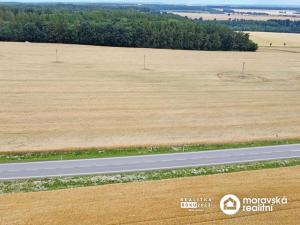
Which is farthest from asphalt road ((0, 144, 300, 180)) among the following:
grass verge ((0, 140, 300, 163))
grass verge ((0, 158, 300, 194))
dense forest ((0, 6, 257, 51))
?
dense forest ((0, 6, 257, 51))

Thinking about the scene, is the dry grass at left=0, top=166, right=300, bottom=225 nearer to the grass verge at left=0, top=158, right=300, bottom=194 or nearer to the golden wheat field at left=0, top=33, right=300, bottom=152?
the grass verge at left=0, top=158, right=300, bottom=194

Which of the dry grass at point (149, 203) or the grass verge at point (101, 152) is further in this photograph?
the grass verge at point (101, 152)

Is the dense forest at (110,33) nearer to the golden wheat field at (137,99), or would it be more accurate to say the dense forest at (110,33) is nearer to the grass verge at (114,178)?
the golden wheat field at (137,99)

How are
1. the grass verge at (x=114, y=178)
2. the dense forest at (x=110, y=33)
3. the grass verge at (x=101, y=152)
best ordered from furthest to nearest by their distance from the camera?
1. the dense forest at (x=110, y=33)
2. the grass verge at (x=101, y=152)
3. the grass verge at (x=114, y=178)

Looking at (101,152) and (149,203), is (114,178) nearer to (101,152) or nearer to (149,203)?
(149,203)

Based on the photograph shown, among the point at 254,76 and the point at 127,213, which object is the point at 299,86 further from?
the point at 127,213

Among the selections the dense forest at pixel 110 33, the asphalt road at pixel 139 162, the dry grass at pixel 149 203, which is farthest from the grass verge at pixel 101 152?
the dense forest at pixel 110 33

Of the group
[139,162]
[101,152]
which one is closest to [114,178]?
[139,162]
